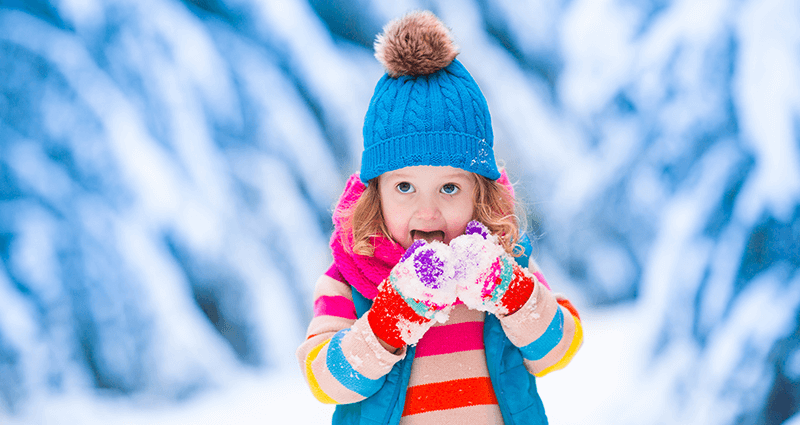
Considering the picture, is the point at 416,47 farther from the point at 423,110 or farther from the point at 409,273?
the point at 409,273

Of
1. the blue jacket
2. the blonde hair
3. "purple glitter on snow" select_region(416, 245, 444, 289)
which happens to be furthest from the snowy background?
"purple glitter on snow" select_region(416, 245, 444, 289)

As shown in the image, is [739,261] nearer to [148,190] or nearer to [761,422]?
[761,422]

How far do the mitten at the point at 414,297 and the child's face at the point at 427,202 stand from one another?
0.25 ft

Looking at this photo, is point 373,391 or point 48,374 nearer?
point 373,391

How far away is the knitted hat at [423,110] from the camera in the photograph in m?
0.69

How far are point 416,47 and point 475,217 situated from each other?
0.25m

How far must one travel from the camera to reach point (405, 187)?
2.40ft

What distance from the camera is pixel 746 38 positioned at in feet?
4.12

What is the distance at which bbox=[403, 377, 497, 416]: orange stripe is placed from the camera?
2.32 ft

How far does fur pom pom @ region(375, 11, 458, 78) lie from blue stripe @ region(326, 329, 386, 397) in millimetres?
361

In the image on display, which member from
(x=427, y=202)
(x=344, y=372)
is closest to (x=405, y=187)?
(x=427, y=202)

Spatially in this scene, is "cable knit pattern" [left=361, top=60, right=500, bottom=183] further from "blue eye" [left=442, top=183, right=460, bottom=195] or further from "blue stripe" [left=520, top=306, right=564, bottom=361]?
"blue stripe" [left=520, top=306, right=564, bottom=361]

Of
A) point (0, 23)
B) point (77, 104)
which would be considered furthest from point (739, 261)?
point (0, 23)

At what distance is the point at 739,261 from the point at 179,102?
4.53 ft
